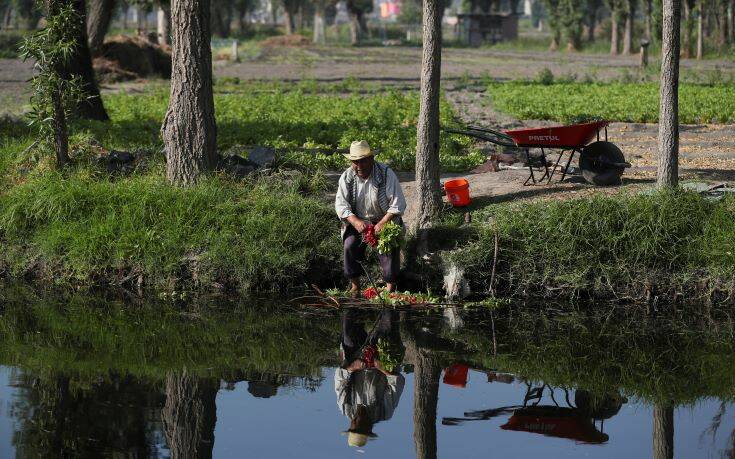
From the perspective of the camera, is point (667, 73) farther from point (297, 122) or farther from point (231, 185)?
point (297, 122)

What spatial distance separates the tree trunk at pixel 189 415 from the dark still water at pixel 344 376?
16mm

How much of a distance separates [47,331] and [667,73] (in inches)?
248

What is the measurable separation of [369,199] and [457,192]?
130 centimetres

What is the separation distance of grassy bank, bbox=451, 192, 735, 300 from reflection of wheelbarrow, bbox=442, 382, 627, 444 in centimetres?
263

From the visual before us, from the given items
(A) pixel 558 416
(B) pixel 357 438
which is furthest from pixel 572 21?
(B) pixel 357 438

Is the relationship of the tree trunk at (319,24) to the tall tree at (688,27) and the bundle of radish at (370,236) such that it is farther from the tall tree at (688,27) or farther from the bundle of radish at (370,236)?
the bundle of radish at (370,236)

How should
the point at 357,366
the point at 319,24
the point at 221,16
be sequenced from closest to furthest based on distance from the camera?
the point at 357,366
the point at 221,16
the point at 319,24

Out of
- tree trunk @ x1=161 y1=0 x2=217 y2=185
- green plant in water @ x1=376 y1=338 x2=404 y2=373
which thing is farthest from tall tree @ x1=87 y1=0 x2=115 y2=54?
green plant in water @ x1=376 y1=338 x2=404 y2=373

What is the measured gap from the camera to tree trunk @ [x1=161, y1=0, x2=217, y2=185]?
12.4 metres

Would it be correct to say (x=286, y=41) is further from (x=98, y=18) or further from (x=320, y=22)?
(x=98, y=18)

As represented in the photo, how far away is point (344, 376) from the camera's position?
8.35 m

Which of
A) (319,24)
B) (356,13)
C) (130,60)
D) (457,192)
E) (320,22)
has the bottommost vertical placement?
(457,192)

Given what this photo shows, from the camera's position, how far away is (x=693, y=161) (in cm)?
1469

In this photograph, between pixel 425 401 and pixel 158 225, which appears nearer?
pixel 425 401
